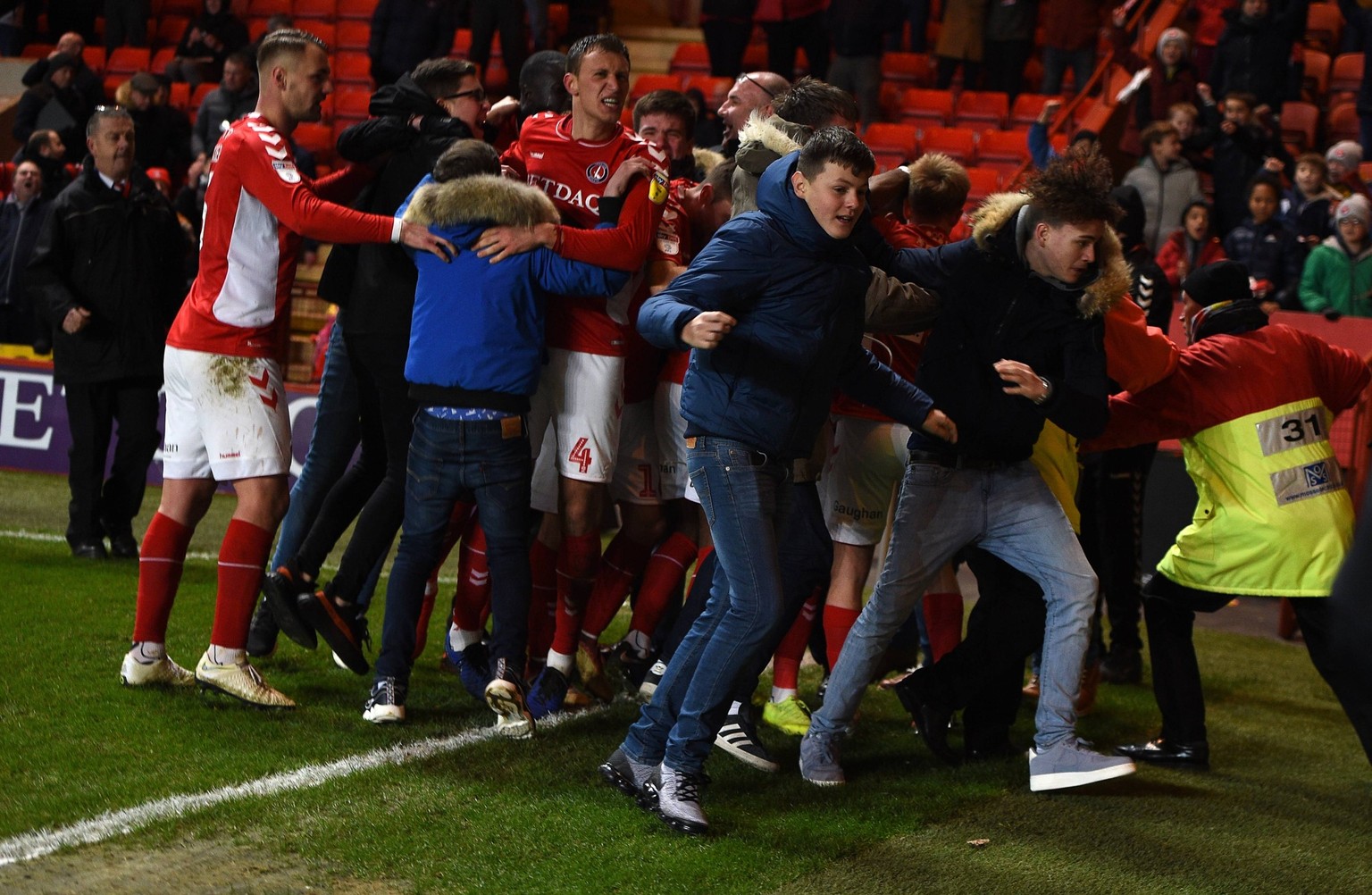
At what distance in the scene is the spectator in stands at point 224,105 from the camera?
1359 cm

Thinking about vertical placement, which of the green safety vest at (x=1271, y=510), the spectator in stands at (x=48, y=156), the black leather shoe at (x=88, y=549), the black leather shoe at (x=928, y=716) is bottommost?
the black leather shoe at (x=88, y=549)

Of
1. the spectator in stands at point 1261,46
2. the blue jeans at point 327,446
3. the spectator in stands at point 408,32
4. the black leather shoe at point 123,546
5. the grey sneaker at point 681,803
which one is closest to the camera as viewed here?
the grey sneaker at point 681,803

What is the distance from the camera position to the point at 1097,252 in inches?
175

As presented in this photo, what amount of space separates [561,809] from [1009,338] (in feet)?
6.30

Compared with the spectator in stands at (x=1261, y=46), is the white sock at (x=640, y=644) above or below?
below

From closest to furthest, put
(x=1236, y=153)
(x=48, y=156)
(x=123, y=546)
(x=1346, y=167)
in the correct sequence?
(x=123, y=546)
(x=1346, y=167)
(x=1236, y=153)
(x=48, y=156)

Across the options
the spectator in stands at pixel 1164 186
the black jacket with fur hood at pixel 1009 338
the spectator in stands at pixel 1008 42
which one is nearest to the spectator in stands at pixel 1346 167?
the spectator in stands at pixel 1164 186

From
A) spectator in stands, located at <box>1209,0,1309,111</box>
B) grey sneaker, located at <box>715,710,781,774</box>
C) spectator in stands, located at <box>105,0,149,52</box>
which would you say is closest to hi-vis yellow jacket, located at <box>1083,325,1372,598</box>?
grey sneaker, located at <box>715,710,781,774</box>

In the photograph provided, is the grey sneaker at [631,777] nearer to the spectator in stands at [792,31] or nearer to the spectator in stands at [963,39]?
the spectator in stands at [792,31]

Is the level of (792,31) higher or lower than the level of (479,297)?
higher

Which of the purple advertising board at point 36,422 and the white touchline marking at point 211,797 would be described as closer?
the white touchline marking at point 211,797

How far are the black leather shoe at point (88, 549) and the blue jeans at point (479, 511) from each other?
3245mm

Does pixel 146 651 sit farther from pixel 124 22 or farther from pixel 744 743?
pixel 124 22

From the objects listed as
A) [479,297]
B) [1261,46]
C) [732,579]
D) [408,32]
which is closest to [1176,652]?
[732,579]
